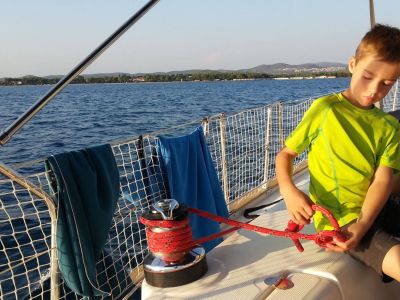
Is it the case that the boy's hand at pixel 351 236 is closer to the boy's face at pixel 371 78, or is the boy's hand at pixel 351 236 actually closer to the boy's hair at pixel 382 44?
the boy's face at pixel 371 78

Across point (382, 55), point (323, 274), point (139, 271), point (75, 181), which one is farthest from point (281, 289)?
point (139, 271)

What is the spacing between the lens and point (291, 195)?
181cm

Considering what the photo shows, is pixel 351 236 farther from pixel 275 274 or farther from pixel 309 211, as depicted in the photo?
pixel 275 274

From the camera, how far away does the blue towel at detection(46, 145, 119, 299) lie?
7.14 ft

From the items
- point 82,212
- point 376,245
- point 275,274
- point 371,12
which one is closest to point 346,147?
point 376,245

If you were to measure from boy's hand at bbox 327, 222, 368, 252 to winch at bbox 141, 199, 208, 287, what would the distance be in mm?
531

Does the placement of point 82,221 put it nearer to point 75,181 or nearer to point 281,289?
point 75,181

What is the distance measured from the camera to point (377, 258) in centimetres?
176

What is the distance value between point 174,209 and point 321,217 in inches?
26.2

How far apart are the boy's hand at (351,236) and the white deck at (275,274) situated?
78 mm

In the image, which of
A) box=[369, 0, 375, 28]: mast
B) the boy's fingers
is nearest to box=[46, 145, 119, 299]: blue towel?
the boy's fingers

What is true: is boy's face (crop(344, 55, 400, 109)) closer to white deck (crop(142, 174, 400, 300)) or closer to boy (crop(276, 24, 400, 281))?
boy (crop(276, 24, 400, 281))

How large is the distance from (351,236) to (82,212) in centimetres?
129

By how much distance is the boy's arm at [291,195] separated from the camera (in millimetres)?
1756
